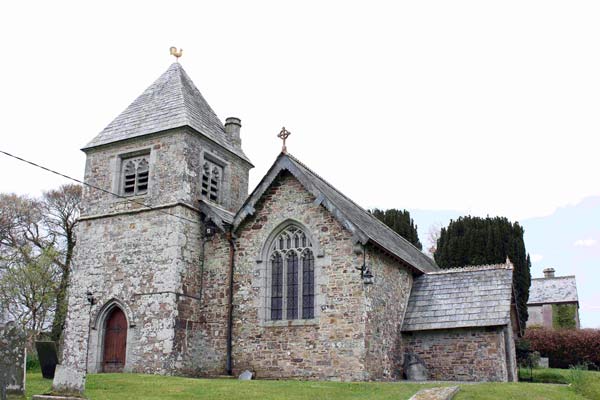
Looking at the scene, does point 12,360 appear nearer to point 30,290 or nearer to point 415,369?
point 415,369

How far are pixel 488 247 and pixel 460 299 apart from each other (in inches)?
605

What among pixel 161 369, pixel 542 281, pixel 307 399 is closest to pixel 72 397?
pixel 307 399

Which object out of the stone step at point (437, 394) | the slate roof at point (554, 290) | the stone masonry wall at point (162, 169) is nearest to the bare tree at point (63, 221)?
the stone masonry wall at point (162, 169)

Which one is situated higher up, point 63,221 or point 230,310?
point 63,221

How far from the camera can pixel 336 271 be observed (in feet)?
64.3

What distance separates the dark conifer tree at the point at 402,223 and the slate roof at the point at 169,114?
1671 centimetres

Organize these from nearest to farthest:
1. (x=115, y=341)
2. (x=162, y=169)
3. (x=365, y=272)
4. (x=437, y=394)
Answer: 1. (x=437, y=394)
2. (x=365, y=272)
3. (x=115, y=341)
4. (x=162, y=169)

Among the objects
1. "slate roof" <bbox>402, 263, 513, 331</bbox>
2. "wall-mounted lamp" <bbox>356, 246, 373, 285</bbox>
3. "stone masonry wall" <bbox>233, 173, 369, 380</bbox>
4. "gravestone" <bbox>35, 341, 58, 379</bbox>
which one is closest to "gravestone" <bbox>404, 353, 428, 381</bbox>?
"slate roof" <bbox>402, 263, 513, 331</bbox>

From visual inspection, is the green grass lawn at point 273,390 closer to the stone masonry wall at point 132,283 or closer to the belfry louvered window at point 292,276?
the stone masonry wall at point 132,283

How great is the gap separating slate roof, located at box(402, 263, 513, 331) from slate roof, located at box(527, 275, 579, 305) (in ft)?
101

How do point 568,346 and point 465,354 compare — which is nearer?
point 465,354

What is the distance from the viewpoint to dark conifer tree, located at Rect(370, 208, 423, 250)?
39688 millimetres

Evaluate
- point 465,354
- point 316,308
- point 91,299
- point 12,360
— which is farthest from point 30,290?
point 465,354

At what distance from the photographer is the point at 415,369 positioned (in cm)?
2111
